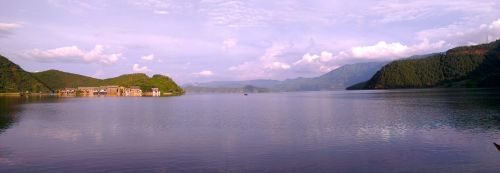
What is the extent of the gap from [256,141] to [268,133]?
775 centimetres

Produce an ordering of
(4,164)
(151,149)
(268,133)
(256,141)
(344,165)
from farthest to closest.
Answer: (268,133) < (256,141) < (151,149) < (4,164) < (344,165)

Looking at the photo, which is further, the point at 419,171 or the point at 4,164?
the point at 4,164

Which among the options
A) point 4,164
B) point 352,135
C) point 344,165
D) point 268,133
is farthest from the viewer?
point 268,133

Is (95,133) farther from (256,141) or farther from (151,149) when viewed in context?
(256,141)

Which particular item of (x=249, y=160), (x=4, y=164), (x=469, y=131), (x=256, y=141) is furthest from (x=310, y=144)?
(x=4, y=164)

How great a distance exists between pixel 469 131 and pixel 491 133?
2.86 metres

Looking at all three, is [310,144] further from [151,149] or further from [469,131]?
[469,131]

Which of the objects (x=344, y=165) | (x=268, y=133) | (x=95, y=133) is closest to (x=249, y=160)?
(x=344, y=165)

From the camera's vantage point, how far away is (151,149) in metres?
44.3

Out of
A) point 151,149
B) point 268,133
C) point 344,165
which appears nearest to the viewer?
point 344,165

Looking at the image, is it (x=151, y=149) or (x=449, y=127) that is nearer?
(x=151, y=149)

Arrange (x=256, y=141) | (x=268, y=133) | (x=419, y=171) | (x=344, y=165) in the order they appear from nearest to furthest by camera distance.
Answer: (x=419, y=171)
(x=344, y=165)
(x=256, y=141)
(x=268, y=133)

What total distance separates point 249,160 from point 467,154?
69.9 feet

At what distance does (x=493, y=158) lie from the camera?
36.6 m
